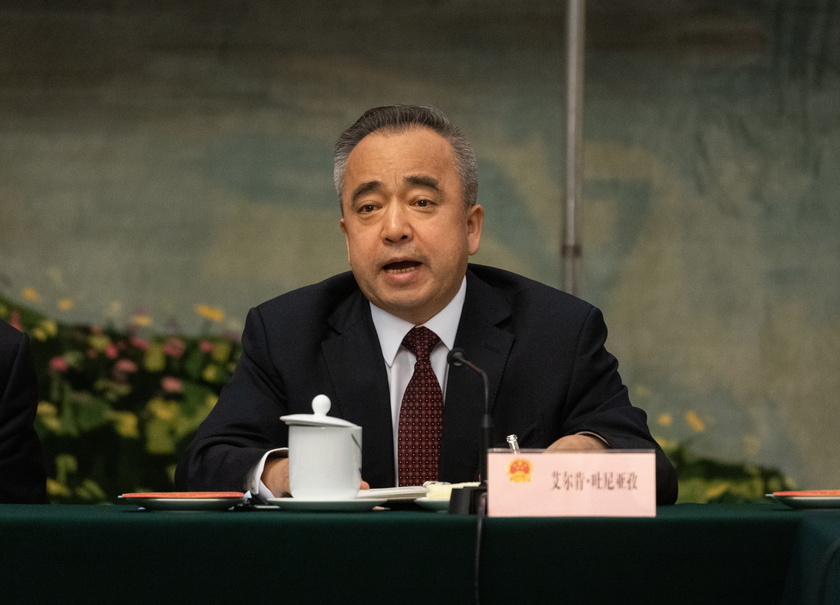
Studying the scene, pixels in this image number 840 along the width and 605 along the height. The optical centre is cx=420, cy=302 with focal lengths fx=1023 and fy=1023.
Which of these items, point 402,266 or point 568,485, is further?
point 402,266

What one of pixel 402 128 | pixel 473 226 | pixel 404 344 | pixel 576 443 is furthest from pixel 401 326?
pixel 576 443

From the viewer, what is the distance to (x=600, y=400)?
76.3 inches

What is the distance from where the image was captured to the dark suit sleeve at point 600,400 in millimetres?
1771

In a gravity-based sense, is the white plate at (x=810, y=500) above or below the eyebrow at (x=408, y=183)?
below

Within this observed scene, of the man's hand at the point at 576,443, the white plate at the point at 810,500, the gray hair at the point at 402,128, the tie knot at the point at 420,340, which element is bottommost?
the white plate at the point at 810,500

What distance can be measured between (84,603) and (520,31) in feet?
11.8

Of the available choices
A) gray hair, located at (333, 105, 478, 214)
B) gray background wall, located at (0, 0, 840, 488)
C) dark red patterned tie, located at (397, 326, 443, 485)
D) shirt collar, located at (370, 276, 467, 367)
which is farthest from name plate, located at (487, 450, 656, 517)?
gray background wall, located at (0, 0, 840, 488)

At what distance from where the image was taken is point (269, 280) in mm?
4156

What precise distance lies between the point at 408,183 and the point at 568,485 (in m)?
0.97

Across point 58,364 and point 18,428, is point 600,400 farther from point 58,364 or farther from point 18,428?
point 58,364

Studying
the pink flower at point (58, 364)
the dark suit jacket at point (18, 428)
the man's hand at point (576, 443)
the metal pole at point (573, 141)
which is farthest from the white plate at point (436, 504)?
the pink flower at point (58, 364)

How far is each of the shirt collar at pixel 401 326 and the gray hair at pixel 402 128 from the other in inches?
8.4

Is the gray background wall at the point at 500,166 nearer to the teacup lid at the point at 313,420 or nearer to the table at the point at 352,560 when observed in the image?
the teacup lid at the point at 313,420

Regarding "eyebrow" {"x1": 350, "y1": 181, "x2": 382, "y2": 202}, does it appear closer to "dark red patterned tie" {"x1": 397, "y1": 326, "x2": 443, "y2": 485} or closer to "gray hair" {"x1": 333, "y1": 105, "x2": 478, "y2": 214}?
"gray hair" {"x1": 333, "y1": 105, "x2": 478, "y2": 214}
